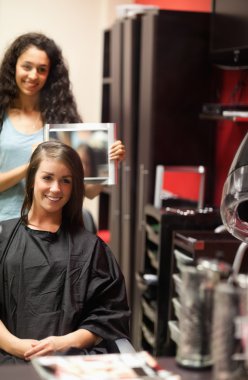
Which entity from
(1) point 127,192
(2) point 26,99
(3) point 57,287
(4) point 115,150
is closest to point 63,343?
(3) point 57,287

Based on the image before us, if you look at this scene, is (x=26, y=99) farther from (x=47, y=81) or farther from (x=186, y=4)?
(x=186, y=4)

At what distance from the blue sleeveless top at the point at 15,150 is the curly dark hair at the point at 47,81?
0.05 meters

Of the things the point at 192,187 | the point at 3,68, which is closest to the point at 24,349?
the point at 3,68

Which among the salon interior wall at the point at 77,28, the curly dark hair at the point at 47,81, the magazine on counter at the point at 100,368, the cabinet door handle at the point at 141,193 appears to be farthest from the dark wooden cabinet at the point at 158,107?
the magazine on counter at the point at 100,368

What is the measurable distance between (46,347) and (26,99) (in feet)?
2.78

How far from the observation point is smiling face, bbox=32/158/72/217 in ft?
7.24

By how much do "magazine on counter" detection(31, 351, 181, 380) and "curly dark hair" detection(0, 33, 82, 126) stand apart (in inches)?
43.4

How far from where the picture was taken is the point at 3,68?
8.13 feet

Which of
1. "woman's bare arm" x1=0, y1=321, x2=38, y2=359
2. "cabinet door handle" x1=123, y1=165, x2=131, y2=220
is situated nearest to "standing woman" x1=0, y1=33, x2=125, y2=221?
"woman's bare arm" x1=0, y1=321, x2=38, y2=359

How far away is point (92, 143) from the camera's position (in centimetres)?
237

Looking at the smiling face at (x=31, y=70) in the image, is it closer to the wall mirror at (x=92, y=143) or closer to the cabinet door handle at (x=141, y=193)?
the wall mirror at (x=92, y=143)

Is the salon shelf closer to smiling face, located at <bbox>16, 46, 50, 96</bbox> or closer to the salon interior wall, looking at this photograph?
smiling face, located at <bbox>16, 46, 50, 96</bbox>

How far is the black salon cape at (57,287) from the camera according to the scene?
7.25 feet

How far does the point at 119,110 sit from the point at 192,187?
2.40 feet
